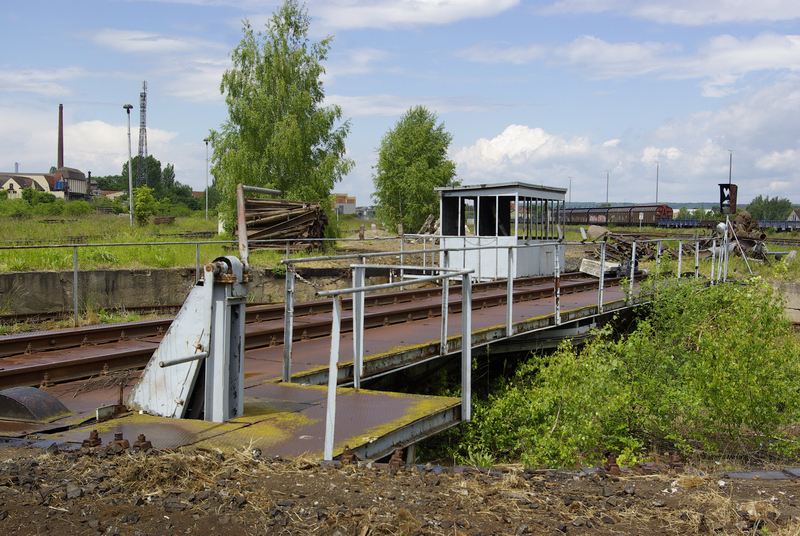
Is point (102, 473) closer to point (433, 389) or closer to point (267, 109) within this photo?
point (433, 389)

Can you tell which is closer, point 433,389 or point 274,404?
point 274,404

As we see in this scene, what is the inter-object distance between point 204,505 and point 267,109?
95.5 ft

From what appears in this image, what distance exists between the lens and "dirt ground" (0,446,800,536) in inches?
131

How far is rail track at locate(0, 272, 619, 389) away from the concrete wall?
298cm

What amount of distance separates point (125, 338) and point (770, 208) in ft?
367

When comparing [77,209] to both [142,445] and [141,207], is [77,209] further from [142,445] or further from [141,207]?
[142,445]

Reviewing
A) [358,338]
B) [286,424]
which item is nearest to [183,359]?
[286,424]

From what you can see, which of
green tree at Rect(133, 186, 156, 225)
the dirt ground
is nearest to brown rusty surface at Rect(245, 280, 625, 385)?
the dirt ground

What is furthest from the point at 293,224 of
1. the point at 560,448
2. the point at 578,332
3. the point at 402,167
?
the point at 402,167

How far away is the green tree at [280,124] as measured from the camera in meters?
30.0

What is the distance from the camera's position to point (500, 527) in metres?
3.46

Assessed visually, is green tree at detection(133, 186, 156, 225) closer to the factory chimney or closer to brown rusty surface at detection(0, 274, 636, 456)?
brown rusty surface at detection(0, 274, 636, 456)

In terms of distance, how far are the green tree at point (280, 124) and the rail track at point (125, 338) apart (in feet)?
59.7

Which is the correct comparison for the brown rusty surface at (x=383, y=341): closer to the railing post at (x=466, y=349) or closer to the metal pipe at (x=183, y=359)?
the railing post at (x=466, y=349)
